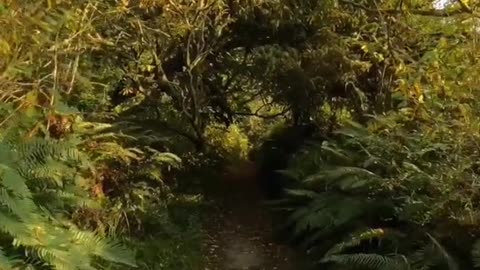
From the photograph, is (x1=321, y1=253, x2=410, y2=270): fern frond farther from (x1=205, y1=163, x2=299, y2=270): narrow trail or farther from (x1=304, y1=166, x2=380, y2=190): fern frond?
(x1=205, y1=163, x2=299, y2=270): narrow trail

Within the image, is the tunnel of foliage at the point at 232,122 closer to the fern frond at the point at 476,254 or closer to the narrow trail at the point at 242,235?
the fern frond at the point at 476,254

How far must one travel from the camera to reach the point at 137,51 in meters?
10.5

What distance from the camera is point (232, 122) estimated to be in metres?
14.3

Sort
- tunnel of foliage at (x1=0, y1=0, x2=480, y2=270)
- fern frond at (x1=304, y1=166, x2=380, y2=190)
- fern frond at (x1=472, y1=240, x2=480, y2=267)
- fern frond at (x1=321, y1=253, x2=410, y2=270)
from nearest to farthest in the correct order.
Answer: fern frond at (x1=472, y1=240, x2=480, y2=267)
tunnel of foliage at (x1=0, y1=0, x2=480, y2=270)
fern frond at (x1=321, y1=253, x2=410, y2=270)
fern frond at (x1=304, y1=166, x2=380, y2=190)

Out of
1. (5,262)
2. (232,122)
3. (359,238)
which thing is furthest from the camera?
(232,122)

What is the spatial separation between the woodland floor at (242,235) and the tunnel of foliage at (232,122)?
24 centimetres

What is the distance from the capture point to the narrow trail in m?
8.67

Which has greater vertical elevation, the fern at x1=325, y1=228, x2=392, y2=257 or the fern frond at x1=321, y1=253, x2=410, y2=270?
the fern at x1=325, y1=228, x2=392, y2=257

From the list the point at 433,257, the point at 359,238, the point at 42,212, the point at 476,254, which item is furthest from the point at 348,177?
the point at 42,212

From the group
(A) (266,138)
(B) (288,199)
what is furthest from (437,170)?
(A) (266,138)

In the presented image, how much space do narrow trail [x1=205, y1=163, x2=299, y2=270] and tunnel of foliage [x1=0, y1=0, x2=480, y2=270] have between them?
25 cm

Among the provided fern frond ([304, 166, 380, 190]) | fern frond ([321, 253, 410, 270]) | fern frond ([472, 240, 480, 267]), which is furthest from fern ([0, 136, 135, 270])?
fern frond ([472, 240, 480, 267])

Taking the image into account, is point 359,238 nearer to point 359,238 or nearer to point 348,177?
point 359,238

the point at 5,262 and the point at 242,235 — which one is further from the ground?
the point at 242,235
